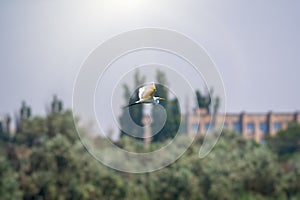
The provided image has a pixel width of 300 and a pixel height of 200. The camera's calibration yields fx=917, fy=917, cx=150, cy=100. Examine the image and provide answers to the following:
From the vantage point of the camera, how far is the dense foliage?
110ft

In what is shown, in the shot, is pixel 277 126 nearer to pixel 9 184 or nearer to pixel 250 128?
pixel 250 128

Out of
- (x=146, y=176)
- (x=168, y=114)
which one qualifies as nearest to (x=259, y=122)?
(x=168, y=114)

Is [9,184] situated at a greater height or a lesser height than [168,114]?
lesser

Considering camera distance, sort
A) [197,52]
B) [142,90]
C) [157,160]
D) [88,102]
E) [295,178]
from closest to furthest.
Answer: [142,90], [88,102], [197,52], [157,160], [295,178]

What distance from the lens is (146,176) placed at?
3541cm

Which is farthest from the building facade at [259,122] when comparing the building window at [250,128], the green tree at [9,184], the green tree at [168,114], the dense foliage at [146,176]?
the green tree at [9,184]

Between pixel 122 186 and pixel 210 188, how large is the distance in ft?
10.7

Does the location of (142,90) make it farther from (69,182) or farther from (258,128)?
(258,128)

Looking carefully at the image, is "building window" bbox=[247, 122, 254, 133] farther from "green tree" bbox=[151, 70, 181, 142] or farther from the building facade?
"green tree" bbox=[151, 70, 181, 142]

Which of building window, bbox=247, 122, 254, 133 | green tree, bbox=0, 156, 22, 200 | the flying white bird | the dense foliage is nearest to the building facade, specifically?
building window, bbox=247, 122, 254, 133

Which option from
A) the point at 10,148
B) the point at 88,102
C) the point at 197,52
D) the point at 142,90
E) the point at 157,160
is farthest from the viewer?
the point at 10,148


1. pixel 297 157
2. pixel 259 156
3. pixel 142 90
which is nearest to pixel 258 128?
pixel 297 157

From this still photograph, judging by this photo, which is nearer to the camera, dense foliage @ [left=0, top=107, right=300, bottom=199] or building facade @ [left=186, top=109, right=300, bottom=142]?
dense foliage @ [left=0, top=107, right=300, bottom=199]

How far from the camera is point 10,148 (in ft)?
138
